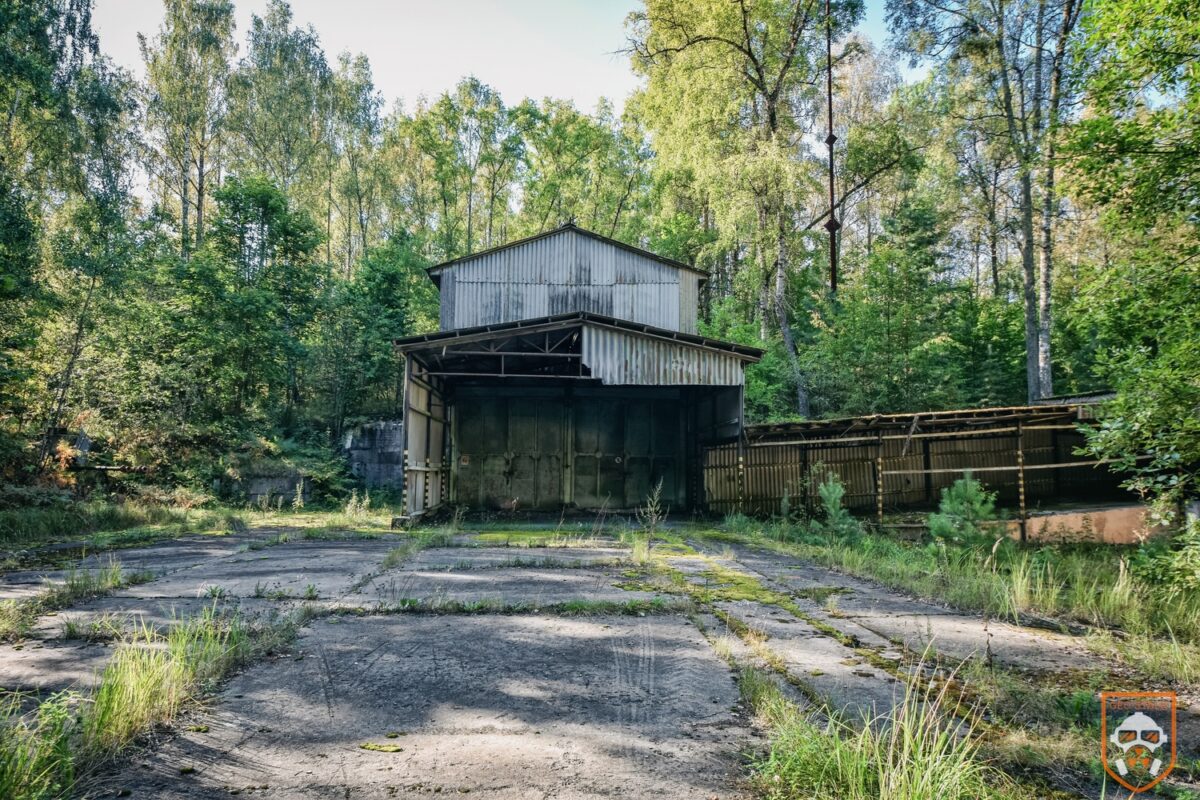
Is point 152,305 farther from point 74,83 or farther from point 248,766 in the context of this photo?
point 248,766

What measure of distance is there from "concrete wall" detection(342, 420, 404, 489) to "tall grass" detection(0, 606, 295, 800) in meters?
15.3

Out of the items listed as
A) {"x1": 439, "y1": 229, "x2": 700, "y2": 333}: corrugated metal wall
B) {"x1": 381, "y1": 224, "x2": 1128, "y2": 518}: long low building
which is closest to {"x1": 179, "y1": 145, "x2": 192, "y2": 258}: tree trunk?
{"x1": 439, "y1": 229, "x2": 700, "y2": 333}: corrugated metal wall

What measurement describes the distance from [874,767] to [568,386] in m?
14.1

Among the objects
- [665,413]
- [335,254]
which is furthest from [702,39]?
[335,254]

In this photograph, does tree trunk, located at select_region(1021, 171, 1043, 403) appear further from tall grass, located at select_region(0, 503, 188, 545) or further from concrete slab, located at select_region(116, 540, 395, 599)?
tall grass, located at select_region(0, 503, 188, 545)

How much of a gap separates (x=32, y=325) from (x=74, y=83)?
1325cm

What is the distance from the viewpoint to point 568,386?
52.2 ft

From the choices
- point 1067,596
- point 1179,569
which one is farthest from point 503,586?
point 1179,569

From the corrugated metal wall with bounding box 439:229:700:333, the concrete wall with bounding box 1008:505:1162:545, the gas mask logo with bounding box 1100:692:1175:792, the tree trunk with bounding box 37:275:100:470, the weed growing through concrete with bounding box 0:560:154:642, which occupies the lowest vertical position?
the concrete wall with bounding box 1008:505:1162:545

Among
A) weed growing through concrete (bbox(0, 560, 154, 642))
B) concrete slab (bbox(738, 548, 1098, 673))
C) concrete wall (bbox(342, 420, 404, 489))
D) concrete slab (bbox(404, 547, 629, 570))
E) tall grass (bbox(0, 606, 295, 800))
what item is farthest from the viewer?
concrete wall (bbox(342, 420, 404, 489))

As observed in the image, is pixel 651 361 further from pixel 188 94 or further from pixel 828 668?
pixel 188 94

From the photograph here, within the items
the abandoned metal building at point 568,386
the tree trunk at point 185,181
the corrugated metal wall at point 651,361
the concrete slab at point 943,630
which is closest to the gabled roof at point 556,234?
the abandoned metal building at point 568,386

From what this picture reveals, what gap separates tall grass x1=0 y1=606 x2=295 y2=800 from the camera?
2016mm

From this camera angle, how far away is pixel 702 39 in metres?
20.7
